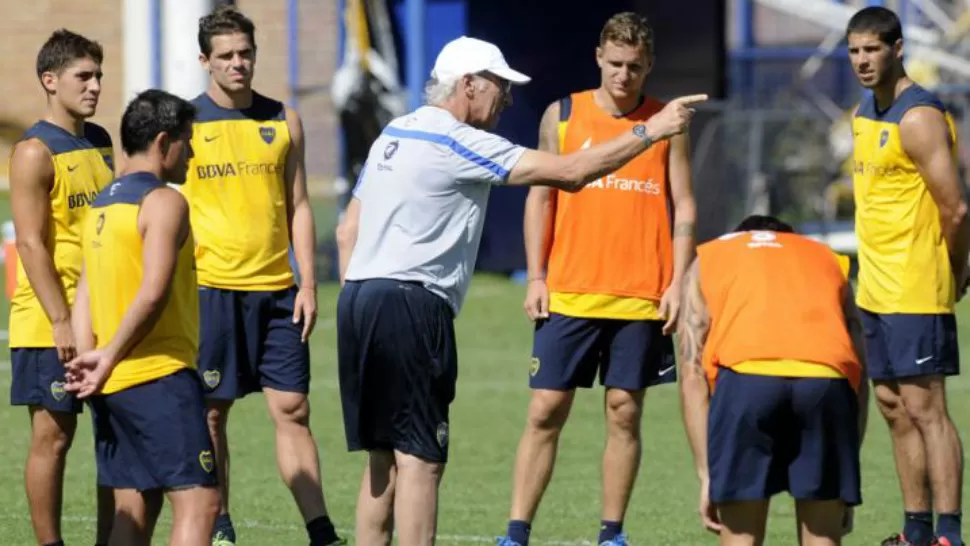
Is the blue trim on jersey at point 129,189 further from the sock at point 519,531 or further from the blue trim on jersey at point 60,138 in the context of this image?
the sock at point 519,531

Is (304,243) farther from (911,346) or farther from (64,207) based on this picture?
(911,346)

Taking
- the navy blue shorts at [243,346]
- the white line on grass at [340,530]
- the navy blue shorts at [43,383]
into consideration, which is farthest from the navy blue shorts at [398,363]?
the white line on grass at [340,530]

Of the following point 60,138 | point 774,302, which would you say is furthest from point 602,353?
point 60,138

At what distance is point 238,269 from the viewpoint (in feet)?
29.0

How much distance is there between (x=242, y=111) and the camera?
888 cm

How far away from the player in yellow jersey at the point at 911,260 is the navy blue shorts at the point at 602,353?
3.21ft

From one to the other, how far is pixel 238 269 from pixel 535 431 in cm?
147

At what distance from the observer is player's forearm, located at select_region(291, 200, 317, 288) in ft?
28.8

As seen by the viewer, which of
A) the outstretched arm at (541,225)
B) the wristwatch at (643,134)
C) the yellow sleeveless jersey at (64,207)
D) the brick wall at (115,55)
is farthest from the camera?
the brick wall at (115,55)

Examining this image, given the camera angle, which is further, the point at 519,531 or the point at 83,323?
the point at 519,531

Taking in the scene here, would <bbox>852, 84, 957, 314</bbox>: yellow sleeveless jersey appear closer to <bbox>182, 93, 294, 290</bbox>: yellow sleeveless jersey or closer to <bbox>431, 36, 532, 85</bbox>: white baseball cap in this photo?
<bbox>431, 36, 532, 85</bbox>: white baseball cap

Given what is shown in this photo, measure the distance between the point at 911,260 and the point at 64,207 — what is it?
12.0 ft

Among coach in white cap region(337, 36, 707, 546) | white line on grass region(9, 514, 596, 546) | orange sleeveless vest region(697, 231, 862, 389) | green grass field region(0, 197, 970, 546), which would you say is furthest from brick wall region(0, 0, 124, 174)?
orange sleeveless vest region(697, 231, 862, 389)

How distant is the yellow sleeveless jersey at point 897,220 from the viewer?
8.85 meters
